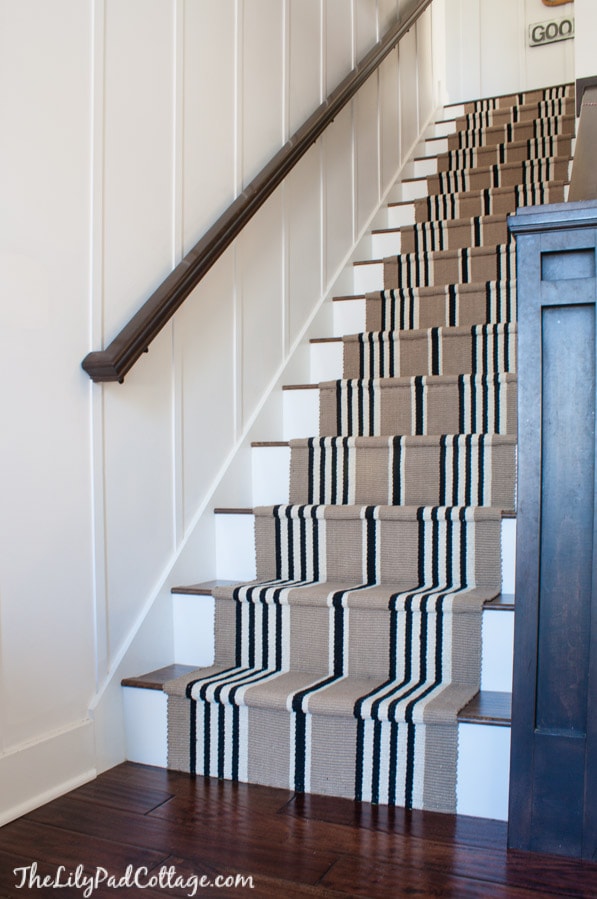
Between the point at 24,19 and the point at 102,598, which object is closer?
the point at 24,19

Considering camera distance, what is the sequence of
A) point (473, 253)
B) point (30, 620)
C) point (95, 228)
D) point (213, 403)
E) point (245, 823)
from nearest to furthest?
point (245, 823) < point (30, 620) < point (95, 228) < point (213, 403) < point (473, 253)

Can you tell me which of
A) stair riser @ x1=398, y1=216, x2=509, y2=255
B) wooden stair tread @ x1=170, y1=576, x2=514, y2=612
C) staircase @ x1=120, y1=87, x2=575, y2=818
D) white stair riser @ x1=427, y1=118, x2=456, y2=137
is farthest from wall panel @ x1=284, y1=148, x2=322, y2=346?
white stair riser @ x1=427, y1=118, x2=456, y2=137

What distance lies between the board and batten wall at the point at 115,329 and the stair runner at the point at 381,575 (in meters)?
0.20

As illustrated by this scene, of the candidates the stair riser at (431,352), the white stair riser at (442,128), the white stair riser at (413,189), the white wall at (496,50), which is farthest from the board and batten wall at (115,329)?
the white wall at (496,50)

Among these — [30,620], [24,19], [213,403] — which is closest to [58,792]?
[30,620]

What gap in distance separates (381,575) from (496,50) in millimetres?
4567

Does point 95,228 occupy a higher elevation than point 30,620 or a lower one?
higher

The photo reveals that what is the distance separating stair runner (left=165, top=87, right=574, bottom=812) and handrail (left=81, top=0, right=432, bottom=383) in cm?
57

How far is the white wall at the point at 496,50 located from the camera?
519cm

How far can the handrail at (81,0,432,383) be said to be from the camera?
1672 mm

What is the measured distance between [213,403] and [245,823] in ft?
3.62

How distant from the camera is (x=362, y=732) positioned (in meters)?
1.57

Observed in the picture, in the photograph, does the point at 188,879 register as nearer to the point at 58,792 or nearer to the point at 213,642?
the point at 58,792

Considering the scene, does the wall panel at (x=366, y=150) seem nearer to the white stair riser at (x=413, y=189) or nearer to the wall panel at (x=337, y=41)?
the wall panel at (x=337, y=41)
